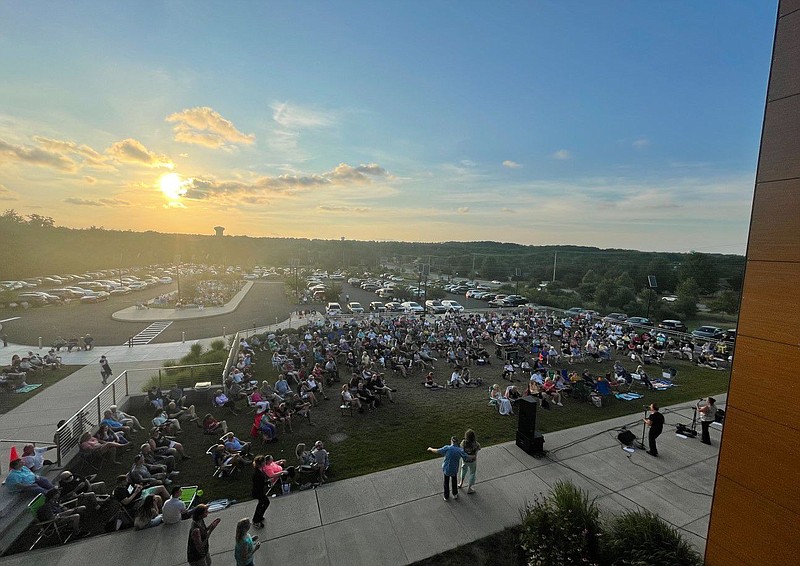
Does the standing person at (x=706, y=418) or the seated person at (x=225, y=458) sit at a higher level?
the standing person at (x=706, y=418)

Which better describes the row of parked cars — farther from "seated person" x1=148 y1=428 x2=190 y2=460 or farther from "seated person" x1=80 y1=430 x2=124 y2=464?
"seated person" x1=148 y1=428 x2=190 y2=460

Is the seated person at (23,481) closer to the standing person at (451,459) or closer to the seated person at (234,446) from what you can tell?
the seated person at (234,446)

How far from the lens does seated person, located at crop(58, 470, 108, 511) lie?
751 centimetres

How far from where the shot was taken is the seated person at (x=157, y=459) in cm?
877

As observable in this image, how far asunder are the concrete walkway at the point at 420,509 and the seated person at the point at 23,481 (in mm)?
1670

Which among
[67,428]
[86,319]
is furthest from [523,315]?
[86,319]

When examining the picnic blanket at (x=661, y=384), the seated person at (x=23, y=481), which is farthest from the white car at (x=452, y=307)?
the seated person at (x=23, y=481)

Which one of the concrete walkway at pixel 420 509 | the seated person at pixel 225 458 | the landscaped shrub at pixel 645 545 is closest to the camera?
the landscaped shrub at pixel 645 545

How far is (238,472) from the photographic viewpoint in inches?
356

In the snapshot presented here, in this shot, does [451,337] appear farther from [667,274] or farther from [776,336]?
[667,274]

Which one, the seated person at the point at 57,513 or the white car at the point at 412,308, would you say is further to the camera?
the white car at the point at 412,308

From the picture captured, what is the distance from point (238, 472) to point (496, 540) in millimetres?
6173

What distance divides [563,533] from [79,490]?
370 inches

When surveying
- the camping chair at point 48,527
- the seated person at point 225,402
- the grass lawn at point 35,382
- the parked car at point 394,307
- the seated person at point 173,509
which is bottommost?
the parked car at point 394,307
